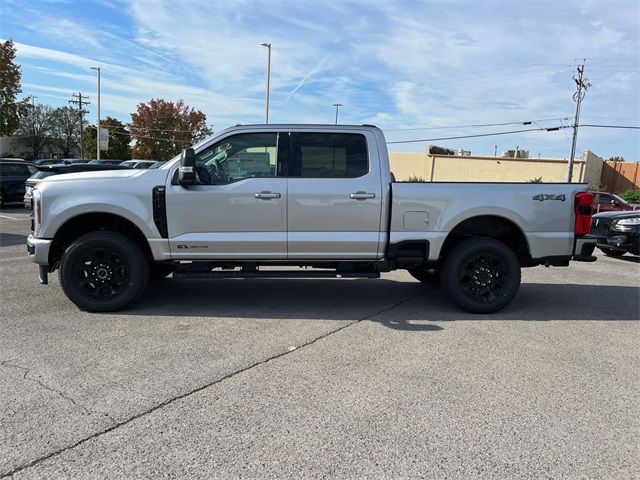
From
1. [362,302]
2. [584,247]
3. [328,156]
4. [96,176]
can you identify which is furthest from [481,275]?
[96,176]

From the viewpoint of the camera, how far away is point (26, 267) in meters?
8.01

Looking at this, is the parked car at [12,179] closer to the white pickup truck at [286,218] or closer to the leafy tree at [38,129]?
the white pickup truck at [286,218]

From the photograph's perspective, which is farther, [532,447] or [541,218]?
[541,218]

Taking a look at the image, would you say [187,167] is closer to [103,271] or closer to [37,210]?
[103,271]

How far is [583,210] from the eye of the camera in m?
5.93

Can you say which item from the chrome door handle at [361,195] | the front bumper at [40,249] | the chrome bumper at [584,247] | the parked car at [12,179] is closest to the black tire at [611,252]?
the chrome bumper at [584,247]

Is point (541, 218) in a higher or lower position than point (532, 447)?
higher

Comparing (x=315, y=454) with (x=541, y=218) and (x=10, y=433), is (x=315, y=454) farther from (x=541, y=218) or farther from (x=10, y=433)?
(x=541, y=218)

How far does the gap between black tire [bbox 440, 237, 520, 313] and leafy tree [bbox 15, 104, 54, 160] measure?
8625cm

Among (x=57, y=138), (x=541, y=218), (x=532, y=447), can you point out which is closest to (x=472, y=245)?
(x=541, y=218)

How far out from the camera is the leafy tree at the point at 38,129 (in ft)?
258

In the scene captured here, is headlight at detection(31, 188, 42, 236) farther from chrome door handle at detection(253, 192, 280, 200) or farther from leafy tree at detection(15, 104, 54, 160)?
leafy tree at detection(15, 104, 54, 160)

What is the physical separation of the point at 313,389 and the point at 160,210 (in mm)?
2844

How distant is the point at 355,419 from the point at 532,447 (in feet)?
3.62
